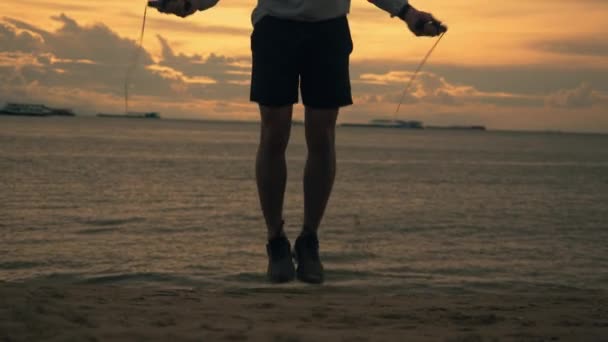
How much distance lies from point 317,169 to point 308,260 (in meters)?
0.54

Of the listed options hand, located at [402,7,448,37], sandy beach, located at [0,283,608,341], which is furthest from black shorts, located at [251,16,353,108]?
A: sandy beach, located at [0,283,608,341]

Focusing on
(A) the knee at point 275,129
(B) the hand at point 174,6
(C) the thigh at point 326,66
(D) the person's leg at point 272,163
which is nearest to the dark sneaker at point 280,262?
(D) the person's leg at point 272,163

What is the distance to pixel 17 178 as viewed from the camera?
1315 inches

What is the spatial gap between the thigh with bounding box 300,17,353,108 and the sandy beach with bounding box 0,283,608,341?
1295mm

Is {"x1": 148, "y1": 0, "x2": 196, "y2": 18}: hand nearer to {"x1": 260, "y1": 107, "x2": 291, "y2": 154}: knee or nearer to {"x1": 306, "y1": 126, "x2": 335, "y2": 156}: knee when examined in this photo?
{"x1": 260, "y1": 107, "x2": 291, "y2": 154}: knee

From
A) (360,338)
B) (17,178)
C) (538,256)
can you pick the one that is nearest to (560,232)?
(538,256)

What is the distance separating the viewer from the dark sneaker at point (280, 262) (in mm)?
4883

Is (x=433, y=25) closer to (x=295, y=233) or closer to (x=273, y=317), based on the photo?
(x=273, y=317)

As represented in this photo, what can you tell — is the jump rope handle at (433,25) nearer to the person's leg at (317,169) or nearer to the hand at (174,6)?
the person's leg at (317,169)

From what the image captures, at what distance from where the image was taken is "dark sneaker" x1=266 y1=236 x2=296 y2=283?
488 cm

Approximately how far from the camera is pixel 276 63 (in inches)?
180

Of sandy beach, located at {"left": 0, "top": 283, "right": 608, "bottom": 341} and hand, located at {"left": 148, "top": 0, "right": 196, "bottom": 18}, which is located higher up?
hand, located at {"left": 148, "top": 0, "right": 196, "bottom": 18}

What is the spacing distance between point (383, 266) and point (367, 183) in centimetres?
2598

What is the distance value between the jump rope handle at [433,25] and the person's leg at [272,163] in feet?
2.75
